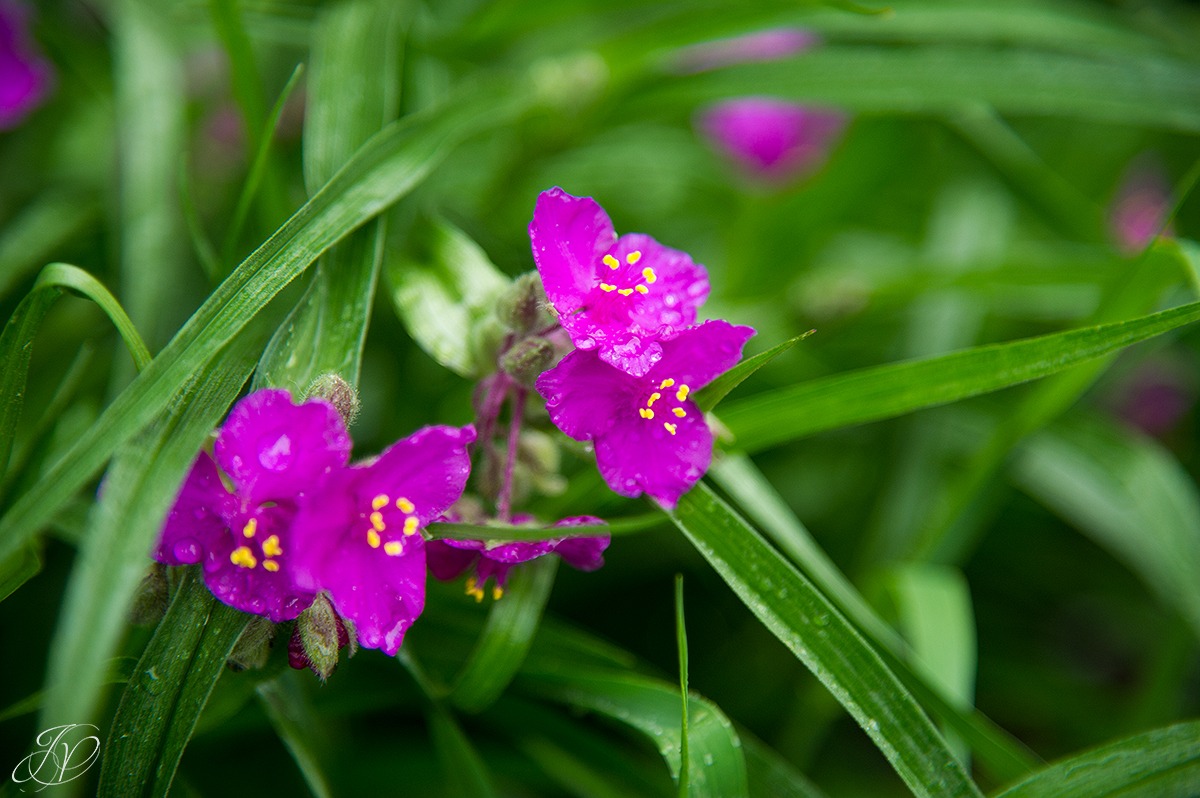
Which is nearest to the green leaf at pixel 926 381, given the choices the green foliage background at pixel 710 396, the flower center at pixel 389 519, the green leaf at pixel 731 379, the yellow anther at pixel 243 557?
the green foliage background at pixel 710 396

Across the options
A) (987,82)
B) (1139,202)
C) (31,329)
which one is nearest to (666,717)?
(31,329)

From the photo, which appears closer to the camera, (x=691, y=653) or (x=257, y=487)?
(x=257, y=487)

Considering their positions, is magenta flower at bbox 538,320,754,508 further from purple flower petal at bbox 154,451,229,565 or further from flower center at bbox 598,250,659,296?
Result: purple flower petal at bbox 154,451,229,565

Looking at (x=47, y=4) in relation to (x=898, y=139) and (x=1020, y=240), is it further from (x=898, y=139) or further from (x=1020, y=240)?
(x=1020, y=240)

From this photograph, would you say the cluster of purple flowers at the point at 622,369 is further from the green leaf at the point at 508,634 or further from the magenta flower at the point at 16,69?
the magenta flower at the point at 16,69

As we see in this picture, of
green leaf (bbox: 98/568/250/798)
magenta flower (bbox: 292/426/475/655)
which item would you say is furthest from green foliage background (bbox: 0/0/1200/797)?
magenta flower (bbox: 292/426/475/655)

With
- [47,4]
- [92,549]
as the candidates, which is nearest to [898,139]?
[92,549]
